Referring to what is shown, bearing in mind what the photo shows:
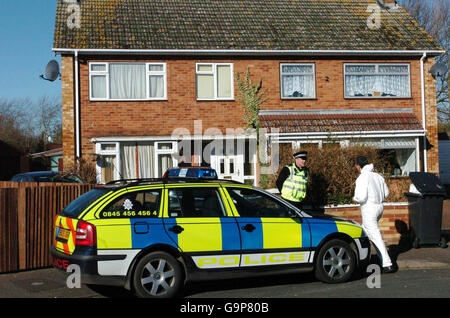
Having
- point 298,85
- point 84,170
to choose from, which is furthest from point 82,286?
point 298,85

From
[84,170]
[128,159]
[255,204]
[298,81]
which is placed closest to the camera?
[255,204]

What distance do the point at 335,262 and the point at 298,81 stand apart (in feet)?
40.8

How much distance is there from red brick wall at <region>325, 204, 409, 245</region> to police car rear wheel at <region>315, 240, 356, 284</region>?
9.96 feet

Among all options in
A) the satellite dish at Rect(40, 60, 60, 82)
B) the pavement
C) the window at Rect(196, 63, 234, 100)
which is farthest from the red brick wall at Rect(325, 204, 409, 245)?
the satellite dish at Rect(40, 60, 60, 82)

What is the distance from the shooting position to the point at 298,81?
63.7ft

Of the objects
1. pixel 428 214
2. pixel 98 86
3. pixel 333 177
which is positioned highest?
pixel 98 86

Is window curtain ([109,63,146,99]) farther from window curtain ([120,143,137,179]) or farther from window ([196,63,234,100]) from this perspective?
window ([196,63,234,100])

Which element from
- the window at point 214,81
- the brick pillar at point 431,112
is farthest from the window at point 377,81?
the window at point 214,81

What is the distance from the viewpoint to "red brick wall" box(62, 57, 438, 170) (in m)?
18.1

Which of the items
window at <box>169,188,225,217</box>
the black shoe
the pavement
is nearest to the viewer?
window at <box>169,188,225,217</box>

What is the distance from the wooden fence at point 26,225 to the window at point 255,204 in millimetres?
3471

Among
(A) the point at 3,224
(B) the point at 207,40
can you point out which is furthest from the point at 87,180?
(A) the point at 3,224

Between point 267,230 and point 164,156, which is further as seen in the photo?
point 164,156
